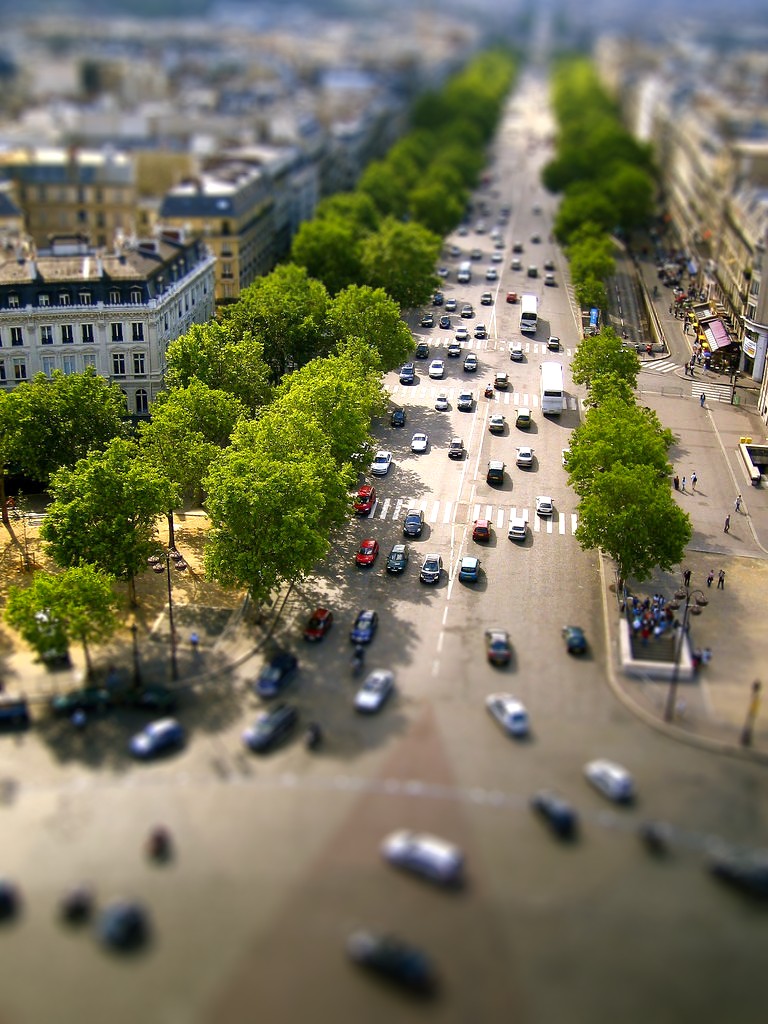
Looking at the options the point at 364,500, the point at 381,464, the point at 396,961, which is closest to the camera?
the point at 396,961

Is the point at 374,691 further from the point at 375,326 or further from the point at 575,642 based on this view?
the point at 375,326

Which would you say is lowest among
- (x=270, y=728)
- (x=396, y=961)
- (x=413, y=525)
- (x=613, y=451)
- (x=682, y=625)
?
(x=413, y=525)

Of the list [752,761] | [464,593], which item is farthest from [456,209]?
[752,761]

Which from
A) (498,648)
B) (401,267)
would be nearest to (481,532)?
(498,648)

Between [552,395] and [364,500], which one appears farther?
[552,395]

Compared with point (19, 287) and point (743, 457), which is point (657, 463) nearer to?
point (743, 457)
